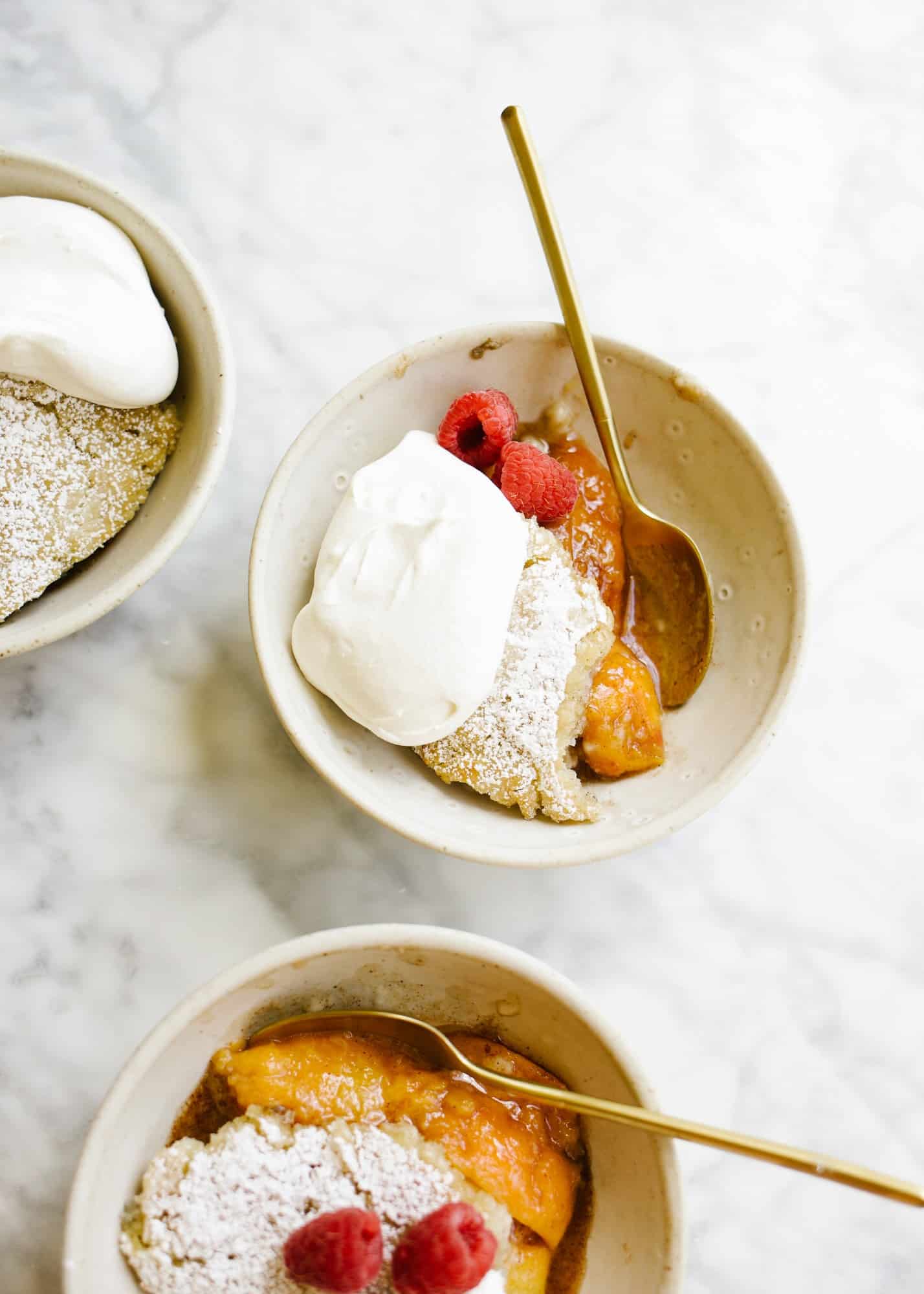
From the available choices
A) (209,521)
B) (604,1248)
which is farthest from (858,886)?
(209,521)

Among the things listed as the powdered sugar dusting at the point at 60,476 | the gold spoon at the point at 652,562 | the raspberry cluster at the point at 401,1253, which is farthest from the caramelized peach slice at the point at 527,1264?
the powdered sugar dusting at the point at 60,476

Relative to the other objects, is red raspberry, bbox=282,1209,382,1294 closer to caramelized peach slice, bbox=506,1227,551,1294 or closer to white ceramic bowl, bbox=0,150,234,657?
caramelized peach slice, bbox=506,1227,551,1294

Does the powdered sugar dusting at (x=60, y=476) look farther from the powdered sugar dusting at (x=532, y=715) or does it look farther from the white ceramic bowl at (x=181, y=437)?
the powdered sugar dusting at (x=532, y=715)

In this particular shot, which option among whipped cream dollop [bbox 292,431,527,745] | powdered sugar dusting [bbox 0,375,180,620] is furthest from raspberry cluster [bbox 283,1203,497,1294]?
powdered sugar dusting [bbox 0,375,180,620]

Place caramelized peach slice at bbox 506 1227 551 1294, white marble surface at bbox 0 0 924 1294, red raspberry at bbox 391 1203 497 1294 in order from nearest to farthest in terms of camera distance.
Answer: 1. red raspberry at bbox 391 1203 497 1294
2. caramelized peach slice at bbox 506 1227 551 1294
3. white marble surface at bbox 0 0 924 1294

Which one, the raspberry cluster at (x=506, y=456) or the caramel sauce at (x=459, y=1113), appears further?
the raspberry cluster at (x=506, y=456)
